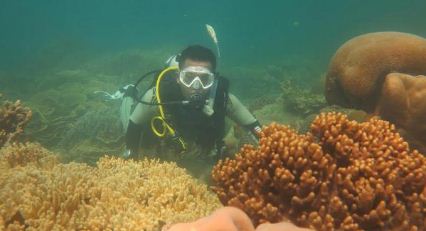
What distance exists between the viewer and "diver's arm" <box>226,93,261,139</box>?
7590 millimetres

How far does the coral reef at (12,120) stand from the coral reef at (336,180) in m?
6.20

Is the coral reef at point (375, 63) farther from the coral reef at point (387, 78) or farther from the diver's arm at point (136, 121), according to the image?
the diver's arm at point (136, 121)

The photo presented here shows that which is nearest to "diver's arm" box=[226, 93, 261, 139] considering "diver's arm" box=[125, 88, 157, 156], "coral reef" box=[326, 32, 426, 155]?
"diver's arm" box=[125, 88, 157, 156]

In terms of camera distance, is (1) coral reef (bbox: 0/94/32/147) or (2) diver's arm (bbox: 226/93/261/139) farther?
(1) coral reef (bbox: 0/94/32/147)

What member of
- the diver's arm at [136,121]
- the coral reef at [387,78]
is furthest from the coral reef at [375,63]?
the diver's arm at [136,121]

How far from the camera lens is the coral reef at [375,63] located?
18.6 ft

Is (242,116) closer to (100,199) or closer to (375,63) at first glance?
(375,63)

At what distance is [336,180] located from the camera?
3453 mm

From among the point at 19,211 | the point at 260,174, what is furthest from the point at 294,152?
the point at 19,211

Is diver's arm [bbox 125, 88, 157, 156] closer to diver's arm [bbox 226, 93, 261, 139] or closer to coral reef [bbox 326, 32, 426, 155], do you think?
diver's arm [bbox 226, 93, 261, 139]

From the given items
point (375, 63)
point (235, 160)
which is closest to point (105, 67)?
point (375, 63)

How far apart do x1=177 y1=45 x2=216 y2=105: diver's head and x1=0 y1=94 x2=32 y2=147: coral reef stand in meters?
4.01

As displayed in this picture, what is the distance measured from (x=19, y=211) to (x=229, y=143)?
19.3 ft

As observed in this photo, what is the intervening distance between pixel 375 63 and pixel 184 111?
11.1 feet
